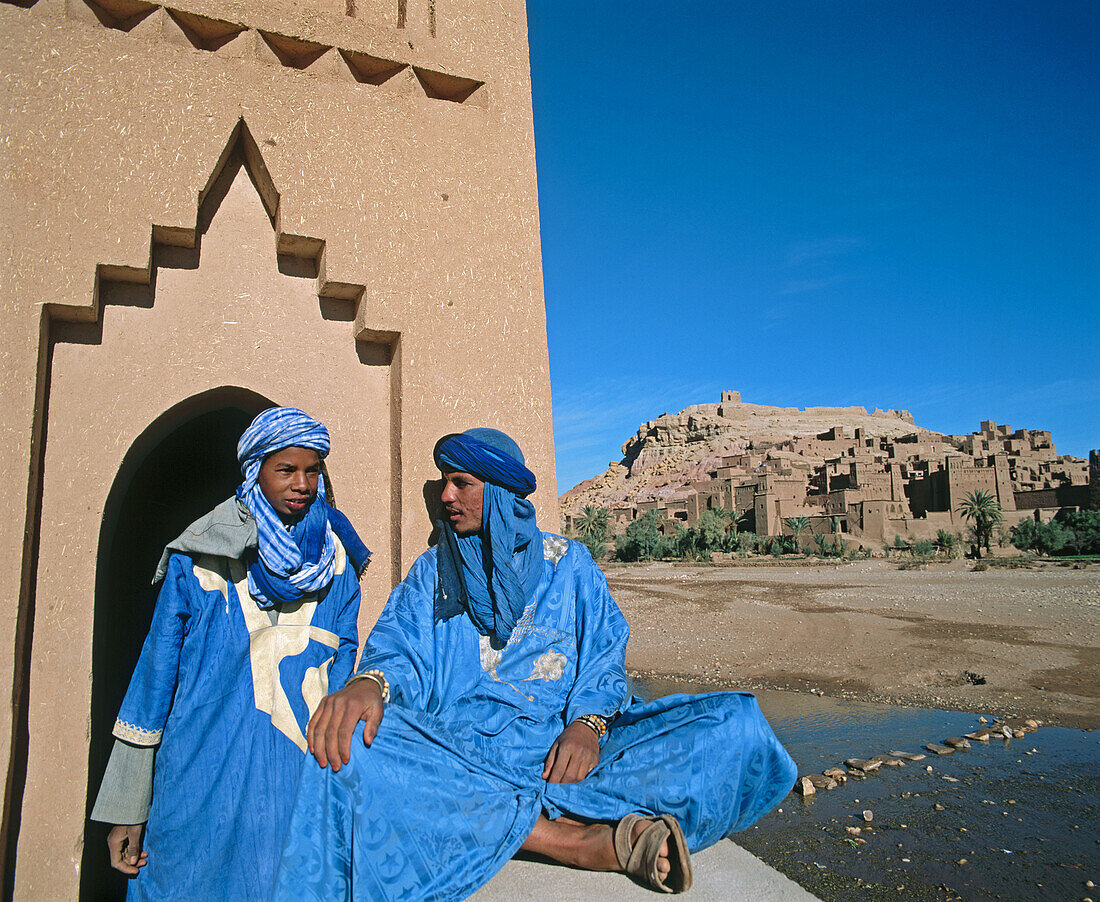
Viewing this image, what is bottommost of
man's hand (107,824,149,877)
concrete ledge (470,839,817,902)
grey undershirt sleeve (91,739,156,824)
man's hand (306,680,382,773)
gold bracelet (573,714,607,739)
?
concrete ledge (470,839,817,902)

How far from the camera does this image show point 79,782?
7.55 ft

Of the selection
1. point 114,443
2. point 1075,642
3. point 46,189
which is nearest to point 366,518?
point 114,443

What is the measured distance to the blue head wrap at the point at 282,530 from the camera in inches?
83.6

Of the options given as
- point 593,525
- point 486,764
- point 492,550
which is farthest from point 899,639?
point 593,525

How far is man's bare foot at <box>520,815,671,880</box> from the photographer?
1.88 meters

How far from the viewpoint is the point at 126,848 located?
6.66 feet

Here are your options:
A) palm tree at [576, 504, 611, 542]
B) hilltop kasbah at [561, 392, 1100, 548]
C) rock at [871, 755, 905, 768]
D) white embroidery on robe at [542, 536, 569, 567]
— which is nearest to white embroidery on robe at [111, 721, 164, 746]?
white embroidery on robe at [542, 536, 569, 567]

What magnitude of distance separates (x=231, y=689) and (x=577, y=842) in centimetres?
105

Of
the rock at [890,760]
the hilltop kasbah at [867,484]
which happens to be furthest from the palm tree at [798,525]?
the rock at [890,760]

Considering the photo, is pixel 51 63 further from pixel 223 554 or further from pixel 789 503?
pixel 789 503

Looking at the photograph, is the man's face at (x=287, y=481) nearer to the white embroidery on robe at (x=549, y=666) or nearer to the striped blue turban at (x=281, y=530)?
the striped blue turban at (x=281, y=530)

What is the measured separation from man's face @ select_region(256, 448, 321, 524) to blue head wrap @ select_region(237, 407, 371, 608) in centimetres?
2

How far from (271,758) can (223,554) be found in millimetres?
602

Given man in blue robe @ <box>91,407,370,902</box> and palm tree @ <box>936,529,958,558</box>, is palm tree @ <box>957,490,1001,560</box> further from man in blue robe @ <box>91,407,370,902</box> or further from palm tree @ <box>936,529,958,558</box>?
man in blue robe @ <box>91,407,370,902</box>
